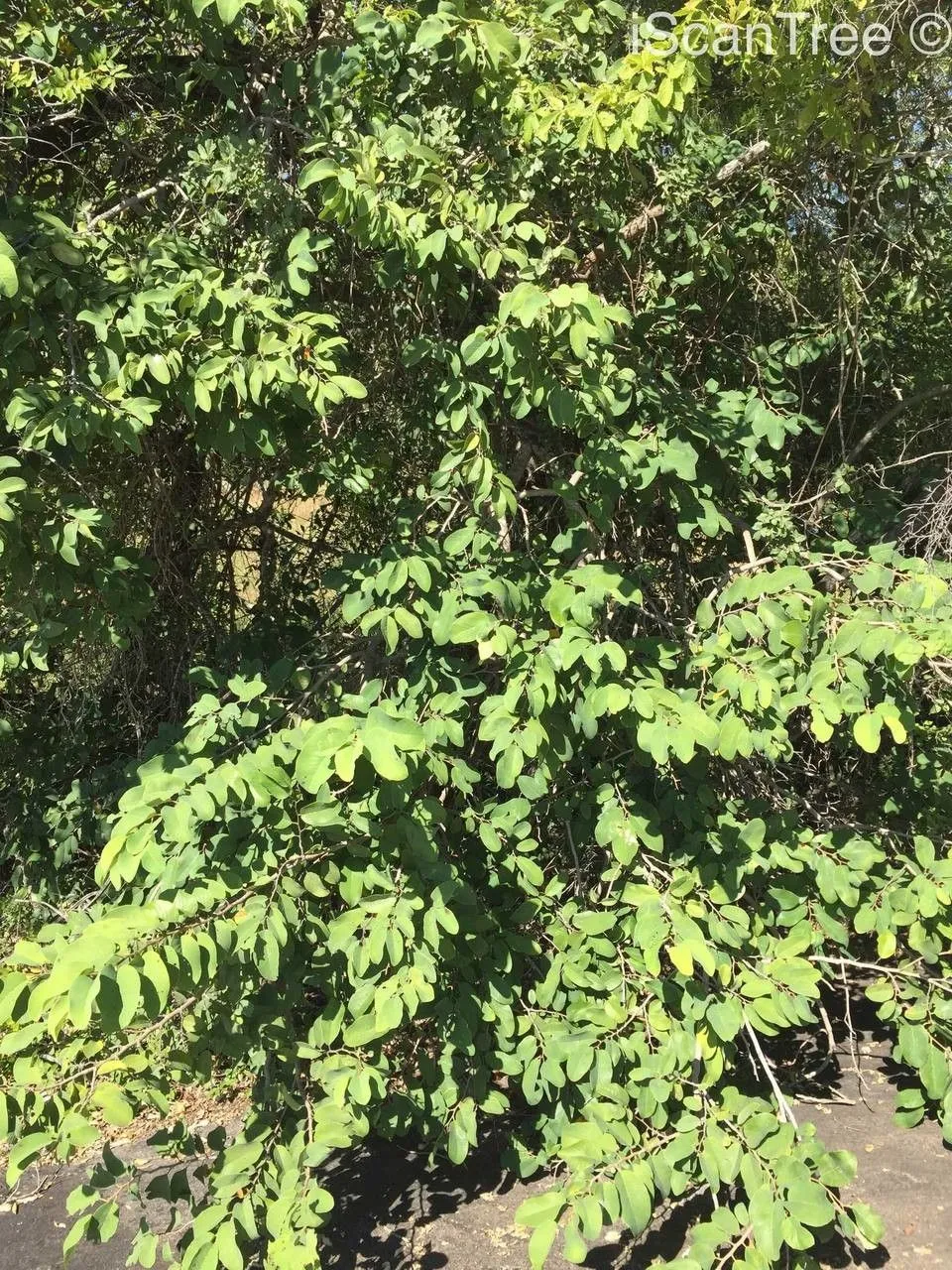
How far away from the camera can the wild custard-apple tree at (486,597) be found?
2152 mm

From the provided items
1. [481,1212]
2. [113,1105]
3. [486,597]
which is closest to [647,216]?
[486,597]

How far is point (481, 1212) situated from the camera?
280cm

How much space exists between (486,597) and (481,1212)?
1749mm

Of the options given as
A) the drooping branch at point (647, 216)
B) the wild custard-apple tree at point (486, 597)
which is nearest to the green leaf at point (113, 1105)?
the wild custard-apple tree at point (486, 597)

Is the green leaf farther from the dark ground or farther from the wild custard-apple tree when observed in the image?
the dark ground

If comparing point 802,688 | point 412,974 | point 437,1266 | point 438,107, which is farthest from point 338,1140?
point 438,107

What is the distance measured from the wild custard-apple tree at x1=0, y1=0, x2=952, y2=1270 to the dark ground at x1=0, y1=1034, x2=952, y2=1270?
0.36ft

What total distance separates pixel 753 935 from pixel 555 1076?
0.66 metres

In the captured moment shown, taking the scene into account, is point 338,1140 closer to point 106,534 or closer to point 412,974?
point 412,974

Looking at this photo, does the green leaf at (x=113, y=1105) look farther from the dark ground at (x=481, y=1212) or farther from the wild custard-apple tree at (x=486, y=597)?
the dark ground at (x=481, y=1212)

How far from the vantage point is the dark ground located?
101 inches

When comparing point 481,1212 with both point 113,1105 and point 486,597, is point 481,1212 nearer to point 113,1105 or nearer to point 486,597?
point 113,1105

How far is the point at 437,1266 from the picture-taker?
2.59 m

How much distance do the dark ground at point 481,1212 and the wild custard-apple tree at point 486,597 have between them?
0.11 metres
